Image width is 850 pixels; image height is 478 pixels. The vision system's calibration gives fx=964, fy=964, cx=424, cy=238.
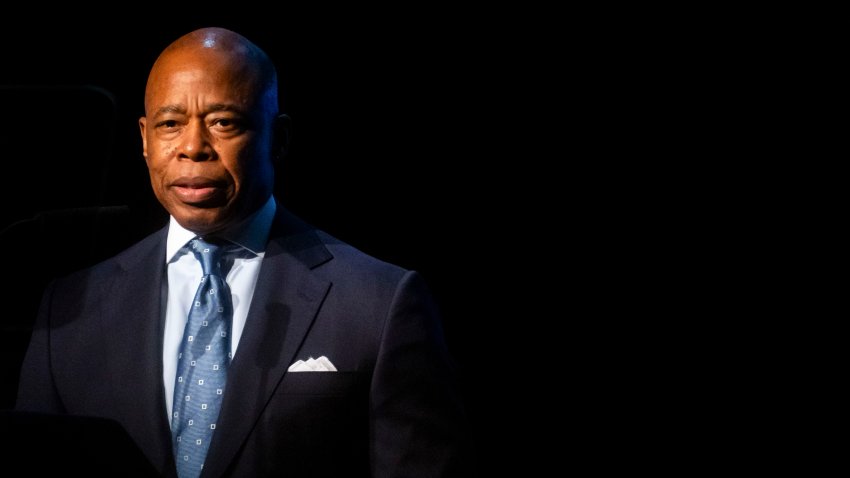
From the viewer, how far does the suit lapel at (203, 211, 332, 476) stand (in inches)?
62.6

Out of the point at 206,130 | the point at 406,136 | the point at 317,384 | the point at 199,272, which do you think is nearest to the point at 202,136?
the point at 206,130

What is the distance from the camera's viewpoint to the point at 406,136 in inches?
93.1

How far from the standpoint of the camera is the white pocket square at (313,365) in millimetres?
1648

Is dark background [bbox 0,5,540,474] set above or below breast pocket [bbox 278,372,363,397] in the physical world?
above

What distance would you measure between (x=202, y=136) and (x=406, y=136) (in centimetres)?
76

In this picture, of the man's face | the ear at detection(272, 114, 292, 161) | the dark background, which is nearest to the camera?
the man's face

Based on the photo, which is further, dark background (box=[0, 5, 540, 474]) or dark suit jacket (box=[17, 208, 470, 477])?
dark background (box=[0, 5, 540, 474])

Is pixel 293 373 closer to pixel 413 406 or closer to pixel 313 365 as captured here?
pixel 313 365

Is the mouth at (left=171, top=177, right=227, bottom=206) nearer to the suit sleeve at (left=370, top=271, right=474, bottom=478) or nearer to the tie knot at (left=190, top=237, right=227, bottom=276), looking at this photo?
the tie knot at (left=190, top=237, right=227, bottom=276)

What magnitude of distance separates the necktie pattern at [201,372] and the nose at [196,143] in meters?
0.19

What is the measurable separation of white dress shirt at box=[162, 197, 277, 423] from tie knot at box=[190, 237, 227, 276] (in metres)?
0.02

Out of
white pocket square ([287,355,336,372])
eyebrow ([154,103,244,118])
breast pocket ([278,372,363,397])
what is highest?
eyebrow ([154,103,244,118])

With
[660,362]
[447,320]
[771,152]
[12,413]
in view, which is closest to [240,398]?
[12,413]

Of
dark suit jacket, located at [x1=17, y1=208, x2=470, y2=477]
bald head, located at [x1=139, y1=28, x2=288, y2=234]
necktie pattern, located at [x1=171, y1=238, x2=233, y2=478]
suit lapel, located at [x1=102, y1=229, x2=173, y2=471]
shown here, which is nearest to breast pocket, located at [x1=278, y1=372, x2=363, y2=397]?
dark suit jacket, located at [x1=17, y1=208, x2=470, y2=477]
